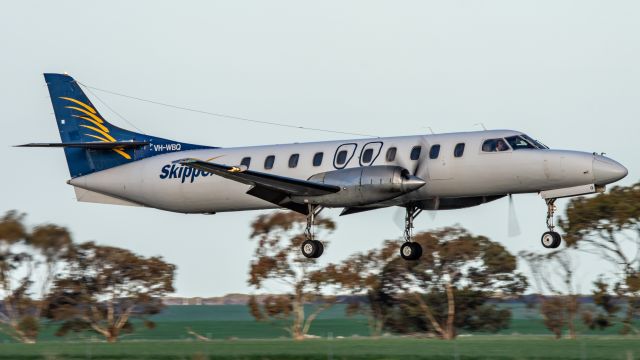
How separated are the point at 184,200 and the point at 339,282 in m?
22.1

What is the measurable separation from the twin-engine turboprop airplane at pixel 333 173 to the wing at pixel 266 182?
31 mm

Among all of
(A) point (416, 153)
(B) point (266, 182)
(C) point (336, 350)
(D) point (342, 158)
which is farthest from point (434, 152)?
(C) point (336, 350)

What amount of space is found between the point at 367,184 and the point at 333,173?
57.1 inches

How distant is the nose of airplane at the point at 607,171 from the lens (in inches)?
1140

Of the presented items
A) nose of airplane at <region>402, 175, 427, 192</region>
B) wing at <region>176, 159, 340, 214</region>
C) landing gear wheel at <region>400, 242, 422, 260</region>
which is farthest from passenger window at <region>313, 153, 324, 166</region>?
landing gear wheel at <region>400, 242, 422, 260</region>

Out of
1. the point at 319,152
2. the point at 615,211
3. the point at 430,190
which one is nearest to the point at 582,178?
the point at 430,190

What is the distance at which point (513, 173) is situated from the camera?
1166 inches

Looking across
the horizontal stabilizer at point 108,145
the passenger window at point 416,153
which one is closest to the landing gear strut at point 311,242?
the passenger window at point 416,153

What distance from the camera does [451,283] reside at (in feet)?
188

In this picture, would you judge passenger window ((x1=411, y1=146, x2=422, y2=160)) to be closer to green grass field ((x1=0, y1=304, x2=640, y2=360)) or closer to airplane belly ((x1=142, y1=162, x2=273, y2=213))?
airplane belly ((x1=142, y1=162, x2=273, y2=213))

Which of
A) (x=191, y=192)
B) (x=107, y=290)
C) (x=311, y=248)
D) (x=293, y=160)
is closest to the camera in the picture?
(x=311, y=248)

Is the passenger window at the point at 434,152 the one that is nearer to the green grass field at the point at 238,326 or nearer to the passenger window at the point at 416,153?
the passenger window at the point at 416,153

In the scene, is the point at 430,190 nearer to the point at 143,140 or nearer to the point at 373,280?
the point at 143,140

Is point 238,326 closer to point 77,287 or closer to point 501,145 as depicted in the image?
point 77,287
